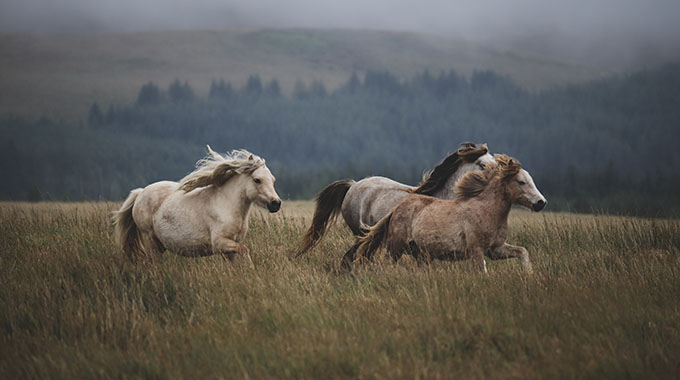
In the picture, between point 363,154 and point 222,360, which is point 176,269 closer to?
point 222,360

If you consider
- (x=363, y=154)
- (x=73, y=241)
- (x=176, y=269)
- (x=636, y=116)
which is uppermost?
(x=176, y=269)

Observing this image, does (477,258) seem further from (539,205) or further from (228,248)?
(228,248)

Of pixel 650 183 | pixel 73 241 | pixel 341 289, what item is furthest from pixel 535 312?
pixel 650 183

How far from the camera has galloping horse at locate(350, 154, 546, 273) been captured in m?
6.24

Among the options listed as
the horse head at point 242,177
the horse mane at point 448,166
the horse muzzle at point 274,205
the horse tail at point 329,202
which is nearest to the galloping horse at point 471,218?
the horse mane at point 448,166

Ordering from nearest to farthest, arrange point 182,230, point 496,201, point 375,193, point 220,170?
1. point 496,201
2. point 182,230
3. point 220,170
4. point 375,193

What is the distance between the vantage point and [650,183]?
96938 millimetres

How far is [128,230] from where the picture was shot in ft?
25.6

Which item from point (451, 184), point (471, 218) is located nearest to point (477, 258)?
point (471, 218)

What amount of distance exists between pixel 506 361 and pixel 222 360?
81.8 inches

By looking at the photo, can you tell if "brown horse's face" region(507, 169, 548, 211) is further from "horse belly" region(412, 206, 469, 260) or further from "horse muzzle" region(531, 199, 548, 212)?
"horse belly" region(412, 206, 469, 260)

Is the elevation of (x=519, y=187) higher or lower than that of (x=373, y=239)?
higher

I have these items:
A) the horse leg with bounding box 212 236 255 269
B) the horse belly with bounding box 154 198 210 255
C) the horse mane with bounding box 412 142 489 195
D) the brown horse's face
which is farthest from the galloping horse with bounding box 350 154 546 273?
the horse belly with bounding box 154 198 210 255

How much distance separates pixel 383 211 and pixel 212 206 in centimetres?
243
